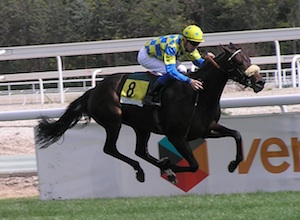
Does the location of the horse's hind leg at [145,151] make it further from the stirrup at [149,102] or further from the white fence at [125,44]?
the white fence at [125,44]

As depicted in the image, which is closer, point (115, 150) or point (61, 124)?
point (115, 150)

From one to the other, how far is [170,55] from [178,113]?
0.57m

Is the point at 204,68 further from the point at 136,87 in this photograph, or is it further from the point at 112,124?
the point at 112,124

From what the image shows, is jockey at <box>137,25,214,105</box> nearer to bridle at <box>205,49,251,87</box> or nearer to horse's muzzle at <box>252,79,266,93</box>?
bridle at <box>205,49,251,87</box>

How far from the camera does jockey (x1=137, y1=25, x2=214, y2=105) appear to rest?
6.83 m

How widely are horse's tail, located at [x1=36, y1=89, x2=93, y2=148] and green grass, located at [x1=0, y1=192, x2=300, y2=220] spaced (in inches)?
27.7

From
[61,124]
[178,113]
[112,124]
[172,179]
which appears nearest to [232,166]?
[172,179]

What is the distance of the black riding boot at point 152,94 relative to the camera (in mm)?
7086

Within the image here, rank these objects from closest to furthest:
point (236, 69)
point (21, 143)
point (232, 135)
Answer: point (236, 69)
point (232, 135)
point (21, 143)

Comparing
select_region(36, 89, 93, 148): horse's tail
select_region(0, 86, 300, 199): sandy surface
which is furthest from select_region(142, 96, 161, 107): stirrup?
select_region(0, 86, 300, 199): sandy surface

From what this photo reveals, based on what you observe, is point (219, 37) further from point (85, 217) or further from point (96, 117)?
point (85, 217)

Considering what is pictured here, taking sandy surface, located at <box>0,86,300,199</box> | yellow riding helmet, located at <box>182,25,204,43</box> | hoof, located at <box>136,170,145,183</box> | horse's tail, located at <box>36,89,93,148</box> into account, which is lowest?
sandy surface, located at <box>0,86,300,199</box>

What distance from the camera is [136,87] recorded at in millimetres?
7230

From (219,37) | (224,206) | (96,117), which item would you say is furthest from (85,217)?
(219,37)
